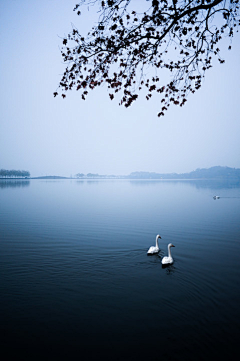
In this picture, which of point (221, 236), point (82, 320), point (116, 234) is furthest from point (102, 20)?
point (221, 236)

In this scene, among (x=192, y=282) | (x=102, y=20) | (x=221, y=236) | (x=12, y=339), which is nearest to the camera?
(x=12, y=339)

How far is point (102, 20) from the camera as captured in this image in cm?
815

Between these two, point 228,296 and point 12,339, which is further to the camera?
point 228,296

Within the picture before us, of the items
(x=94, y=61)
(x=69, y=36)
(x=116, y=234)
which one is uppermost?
(x=69, y=36)

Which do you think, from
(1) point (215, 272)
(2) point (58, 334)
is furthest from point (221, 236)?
(2) point (58, 334)

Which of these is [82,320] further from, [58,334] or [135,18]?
[135,18]

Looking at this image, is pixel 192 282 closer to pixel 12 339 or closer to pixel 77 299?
pixel 77 299

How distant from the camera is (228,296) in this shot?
10.3m

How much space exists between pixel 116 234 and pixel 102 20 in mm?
16821

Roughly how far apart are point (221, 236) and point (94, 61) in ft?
59.0

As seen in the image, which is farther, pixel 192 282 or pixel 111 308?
pixel 192 282

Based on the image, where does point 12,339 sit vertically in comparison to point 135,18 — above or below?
below

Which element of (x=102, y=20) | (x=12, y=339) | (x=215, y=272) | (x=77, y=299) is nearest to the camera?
(x=12, y=339)

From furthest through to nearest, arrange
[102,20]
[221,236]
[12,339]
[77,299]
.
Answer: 1. [221,236]
2. [77,299]
3. [102,20]
4. [12,339]
